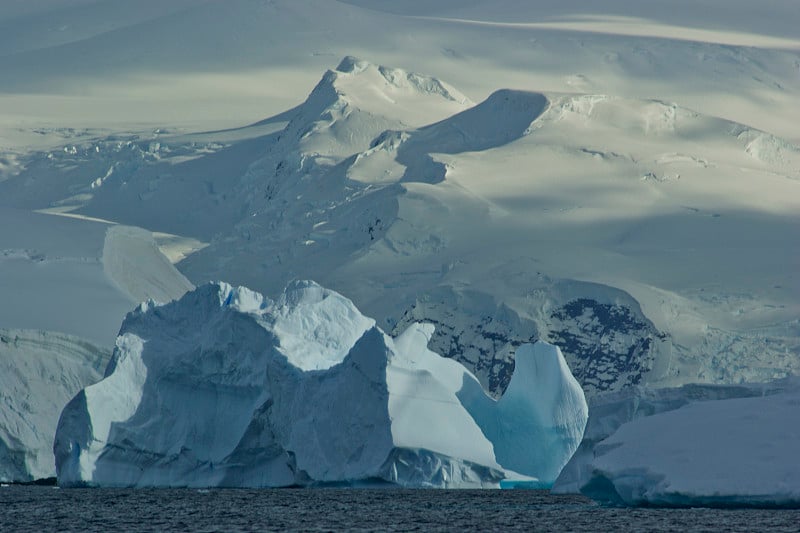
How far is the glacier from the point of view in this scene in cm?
3784

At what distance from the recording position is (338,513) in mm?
43875

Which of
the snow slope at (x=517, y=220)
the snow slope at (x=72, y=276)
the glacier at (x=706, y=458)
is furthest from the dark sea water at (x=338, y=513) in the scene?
the snow slope at (x=517, y=220)

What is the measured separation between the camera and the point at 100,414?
52.8 metres

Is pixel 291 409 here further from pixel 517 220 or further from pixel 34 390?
pixel 517 220

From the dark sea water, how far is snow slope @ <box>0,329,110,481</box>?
1.25 m

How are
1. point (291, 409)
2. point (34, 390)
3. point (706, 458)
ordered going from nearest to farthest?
point (706, 458) → point (291, 409) → point (34, 390)

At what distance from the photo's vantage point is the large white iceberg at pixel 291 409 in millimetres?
51688

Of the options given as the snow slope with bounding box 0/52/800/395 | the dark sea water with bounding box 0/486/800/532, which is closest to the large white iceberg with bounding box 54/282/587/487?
the dark sea water with bounding box 0/486/800/532

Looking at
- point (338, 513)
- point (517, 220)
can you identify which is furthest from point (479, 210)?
point (338, 513)

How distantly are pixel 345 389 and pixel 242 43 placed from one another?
14676cm

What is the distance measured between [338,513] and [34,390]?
16139mm

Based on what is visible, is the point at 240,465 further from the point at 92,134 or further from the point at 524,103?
the point at 92,134

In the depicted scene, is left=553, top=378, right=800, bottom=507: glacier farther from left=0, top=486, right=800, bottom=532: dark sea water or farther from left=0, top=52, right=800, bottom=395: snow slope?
left=0, top=52, right=800, bottom=395: snow slope

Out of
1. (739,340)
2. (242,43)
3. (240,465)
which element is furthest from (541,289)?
(242,43)
